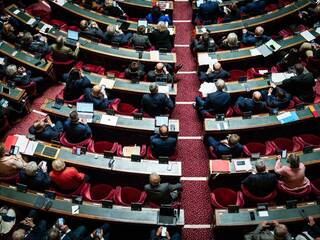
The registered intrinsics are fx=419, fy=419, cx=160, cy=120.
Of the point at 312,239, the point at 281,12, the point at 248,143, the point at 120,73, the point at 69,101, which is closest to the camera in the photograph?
the point at 312,239

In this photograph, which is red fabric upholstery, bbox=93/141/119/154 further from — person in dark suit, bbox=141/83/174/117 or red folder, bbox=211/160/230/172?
red folder, bbox=211/160/230/172

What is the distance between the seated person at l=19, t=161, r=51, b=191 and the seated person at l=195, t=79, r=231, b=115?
3.46 meters

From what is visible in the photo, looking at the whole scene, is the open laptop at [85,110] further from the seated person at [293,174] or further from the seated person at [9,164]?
the seated person at [293,174]

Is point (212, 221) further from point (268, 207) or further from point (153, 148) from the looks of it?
point (153, 148)

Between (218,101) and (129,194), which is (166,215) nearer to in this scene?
(129,194)

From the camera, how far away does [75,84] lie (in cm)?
887

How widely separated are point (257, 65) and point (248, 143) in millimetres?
2546

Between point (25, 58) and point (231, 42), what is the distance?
Result: 489 centimetres

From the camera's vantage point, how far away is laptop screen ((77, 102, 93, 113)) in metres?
8.53

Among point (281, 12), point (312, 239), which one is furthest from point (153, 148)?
point (281, 12)

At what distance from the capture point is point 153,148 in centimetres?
804

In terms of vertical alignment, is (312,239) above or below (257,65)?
below

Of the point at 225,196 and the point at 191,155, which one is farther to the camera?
the point at 191,155

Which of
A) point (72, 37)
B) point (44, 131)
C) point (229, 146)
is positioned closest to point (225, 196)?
point (229, 146)
